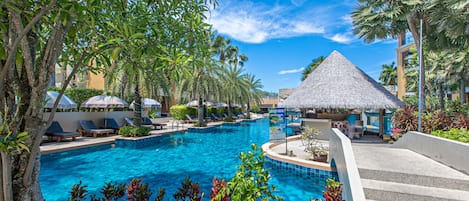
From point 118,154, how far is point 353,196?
1127 centimetres

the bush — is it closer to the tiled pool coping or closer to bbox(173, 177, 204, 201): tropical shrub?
the tiled pool coping

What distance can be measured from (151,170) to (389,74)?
49.3 meters

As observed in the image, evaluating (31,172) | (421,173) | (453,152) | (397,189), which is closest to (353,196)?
(397,189)

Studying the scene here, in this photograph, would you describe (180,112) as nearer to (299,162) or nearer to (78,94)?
(78,94)

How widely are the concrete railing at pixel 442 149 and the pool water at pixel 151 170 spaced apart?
310 centimetres

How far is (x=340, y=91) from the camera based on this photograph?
12.6 m

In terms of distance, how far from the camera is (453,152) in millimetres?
5238

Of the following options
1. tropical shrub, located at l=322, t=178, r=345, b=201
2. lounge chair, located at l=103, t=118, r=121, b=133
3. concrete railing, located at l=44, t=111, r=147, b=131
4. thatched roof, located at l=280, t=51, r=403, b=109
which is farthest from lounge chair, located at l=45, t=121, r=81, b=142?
tropical shrub, located at l=322, t=178, r=345, b=201

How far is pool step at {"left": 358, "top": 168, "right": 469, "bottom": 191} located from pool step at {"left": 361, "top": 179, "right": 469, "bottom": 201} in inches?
3.6

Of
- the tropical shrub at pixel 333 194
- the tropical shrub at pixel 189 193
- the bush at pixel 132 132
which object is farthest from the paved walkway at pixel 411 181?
the bush at pixel 132 132

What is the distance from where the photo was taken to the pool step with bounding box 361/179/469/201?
4.27 m

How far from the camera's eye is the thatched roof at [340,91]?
12062mm

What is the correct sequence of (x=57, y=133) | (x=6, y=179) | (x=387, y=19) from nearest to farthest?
(x=6, y=179) < (x=387, y=19) < (x=57, y=133)

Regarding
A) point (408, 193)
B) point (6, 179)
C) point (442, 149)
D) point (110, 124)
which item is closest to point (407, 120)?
point (442, 149)
